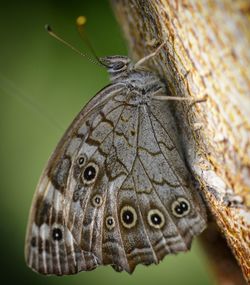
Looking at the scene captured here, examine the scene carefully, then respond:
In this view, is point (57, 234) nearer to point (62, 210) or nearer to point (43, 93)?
point (62, 210)

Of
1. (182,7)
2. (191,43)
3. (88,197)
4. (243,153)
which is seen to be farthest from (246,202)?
(88,197)

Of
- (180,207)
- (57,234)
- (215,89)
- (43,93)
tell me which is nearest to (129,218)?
(180,207)

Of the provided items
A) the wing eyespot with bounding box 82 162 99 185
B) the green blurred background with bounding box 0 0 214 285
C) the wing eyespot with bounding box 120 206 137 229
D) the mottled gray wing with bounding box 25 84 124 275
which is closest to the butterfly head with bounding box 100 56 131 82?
the mottled gray wing with bounding box 25 84 124 275

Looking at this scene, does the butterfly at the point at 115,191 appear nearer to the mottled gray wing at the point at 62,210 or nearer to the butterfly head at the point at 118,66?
the mottled gray wing at the point at 62,210

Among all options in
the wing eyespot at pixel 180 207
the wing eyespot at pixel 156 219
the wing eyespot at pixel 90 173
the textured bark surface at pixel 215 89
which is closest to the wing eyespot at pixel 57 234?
the wing eyespot at pixel 90 173

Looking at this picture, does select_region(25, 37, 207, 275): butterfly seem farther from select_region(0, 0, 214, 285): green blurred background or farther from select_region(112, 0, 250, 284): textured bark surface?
select_region(0, 0, 214, 285): green blurred background
